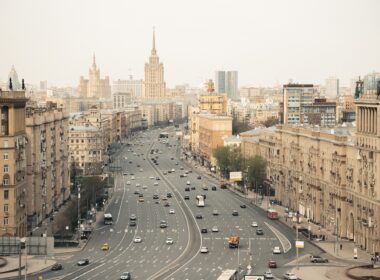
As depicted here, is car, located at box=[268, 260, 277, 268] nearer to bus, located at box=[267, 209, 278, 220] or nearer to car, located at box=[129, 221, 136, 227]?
car, located at box=[129, 221, 136, 227]

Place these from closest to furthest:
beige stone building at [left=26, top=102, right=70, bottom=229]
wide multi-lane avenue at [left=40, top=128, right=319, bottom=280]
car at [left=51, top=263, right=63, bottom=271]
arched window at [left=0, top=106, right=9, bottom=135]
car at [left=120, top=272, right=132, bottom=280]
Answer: car at [left=120, top=272, right=132, bottom=280] < wide multi-lane avenue at [left=40, top=128, right=319, bottom=280] < car at [left=51, top=263, right=63, bottom=271] < arched window at [left=0, top=106, right=9, bottom=135] < beige stone building at [left=26, top=102, right=70, bottom=229]

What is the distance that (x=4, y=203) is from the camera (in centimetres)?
7594

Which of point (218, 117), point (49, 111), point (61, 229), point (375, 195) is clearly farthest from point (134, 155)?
point (375, 195)

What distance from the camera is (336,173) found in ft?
273

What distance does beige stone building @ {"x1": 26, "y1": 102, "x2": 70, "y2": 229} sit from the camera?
86.7 metres

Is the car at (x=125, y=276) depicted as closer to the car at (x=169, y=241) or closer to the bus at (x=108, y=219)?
the car at (x=169, y=241)

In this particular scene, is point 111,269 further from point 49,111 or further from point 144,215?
point 49,111

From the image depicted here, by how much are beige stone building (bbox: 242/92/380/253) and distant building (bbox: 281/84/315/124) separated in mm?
71324

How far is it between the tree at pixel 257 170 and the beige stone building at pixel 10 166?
39.2m

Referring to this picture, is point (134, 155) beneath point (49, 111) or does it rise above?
beneath

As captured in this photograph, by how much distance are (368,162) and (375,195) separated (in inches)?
130

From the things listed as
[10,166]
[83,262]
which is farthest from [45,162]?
[83,262]

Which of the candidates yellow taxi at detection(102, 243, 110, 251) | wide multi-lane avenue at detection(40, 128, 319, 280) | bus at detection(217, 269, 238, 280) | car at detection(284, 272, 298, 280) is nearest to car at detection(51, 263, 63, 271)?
wide multi-lane avenue at detection(40, 128, 319, 280)

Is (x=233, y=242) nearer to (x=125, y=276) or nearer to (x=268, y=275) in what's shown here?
(x=268, y=275)
